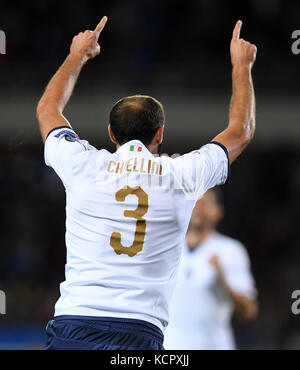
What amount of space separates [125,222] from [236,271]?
3210 millimetres

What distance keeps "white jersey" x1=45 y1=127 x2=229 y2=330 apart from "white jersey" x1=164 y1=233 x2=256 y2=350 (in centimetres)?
287

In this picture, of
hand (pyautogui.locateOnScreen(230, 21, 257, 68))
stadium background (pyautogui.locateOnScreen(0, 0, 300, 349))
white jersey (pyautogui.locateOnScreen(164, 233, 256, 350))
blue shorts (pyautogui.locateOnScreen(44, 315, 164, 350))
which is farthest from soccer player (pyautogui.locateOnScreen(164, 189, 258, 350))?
stadium background (pyautogui.locateOnScreen(0, 0, 300, 349))

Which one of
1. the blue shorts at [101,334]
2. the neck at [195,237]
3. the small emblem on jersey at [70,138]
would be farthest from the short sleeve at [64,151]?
the neck at [195,237]

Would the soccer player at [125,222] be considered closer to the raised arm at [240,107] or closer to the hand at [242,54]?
the raised arm at [240,107]

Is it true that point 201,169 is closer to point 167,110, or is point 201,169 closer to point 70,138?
point 70,138

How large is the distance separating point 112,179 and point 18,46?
455 inches

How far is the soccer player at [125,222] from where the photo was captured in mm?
3084

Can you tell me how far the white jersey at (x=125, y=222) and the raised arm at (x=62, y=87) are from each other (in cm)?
15

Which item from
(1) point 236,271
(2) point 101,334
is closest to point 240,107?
(2) point 101,334

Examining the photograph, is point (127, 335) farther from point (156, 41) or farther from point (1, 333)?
point (156, 41)

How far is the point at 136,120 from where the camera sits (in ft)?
10.9

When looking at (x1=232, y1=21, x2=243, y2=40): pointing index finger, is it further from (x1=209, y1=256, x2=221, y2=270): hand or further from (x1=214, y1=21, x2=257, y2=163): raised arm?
(x1=209, y1=256, x2=221, y2=270): hand

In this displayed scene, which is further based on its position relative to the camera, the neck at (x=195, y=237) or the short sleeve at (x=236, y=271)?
the neck at (x=195, y=237)
